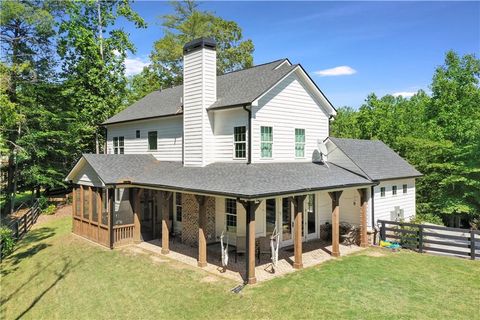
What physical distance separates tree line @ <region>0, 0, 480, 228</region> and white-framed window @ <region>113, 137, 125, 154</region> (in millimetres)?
5254

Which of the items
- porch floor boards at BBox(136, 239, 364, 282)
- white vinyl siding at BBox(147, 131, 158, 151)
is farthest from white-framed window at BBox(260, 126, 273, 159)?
white vinyl siding at BBox(147, 131, 158, 151)

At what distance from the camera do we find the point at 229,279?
1075 cm

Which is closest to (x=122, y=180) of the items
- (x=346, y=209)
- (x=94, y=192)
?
(x=94, y=192)

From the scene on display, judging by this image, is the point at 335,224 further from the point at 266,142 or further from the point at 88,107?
the point at 88,107

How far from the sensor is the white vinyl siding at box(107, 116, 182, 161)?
57.2 feet

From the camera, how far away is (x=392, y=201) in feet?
55.8

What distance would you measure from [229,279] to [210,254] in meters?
2.98

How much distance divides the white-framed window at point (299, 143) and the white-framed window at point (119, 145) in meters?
12.2

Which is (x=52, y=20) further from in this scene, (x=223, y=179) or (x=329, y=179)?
(x=329, y=179)

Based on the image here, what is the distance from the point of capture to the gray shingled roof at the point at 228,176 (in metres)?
11.1

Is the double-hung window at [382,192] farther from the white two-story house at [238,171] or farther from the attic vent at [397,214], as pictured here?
the attic vent at [397,214]

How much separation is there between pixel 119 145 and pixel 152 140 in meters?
4.27

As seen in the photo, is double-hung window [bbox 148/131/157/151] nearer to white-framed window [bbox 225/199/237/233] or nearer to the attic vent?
white-framed window [bbox 225/199/237/233]

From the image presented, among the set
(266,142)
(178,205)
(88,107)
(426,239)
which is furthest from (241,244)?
(88,107)
